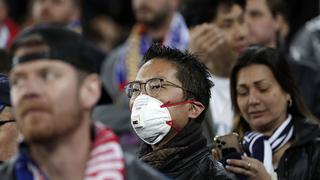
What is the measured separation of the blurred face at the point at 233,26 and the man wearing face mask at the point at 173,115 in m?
2.33

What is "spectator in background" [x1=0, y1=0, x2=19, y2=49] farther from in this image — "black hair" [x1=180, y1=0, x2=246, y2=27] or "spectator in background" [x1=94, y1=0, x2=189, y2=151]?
"black hair" [x1=180, y1=0, x2=246, y2=27]

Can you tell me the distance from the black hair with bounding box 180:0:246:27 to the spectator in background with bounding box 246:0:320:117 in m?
0.14

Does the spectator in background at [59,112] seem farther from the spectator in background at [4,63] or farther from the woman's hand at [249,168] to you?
the spectator in background at [4,63]

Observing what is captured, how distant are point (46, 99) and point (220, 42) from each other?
12.9 feet

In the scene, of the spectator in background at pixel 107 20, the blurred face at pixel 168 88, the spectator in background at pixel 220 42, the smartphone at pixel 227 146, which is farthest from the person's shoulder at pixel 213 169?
the spectator in background at pixel 107 20

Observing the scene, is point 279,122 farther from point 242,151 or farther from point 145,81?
point 145,81

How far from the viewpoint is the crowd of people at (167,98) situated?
172 inches

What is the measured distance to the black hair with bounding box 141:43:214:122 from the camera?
226 inches

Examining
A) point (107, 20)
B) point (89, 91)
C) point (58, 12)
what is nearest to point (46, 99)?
point (89, 91)

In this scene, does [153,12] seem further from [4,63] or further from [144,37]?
[4,63]

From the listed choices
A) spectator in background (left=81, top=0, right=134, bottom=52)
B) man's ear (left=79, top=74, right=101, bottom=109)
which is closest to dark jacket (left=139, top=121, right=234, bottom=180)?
man's ear (left=79, top=74, right=101, bottom=109)

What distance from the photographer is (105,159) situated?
14.4 feet

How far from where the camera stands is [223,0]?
27.3 feet

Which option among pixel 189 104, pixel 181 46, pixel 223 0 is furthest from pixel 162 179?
pixel 181 46
